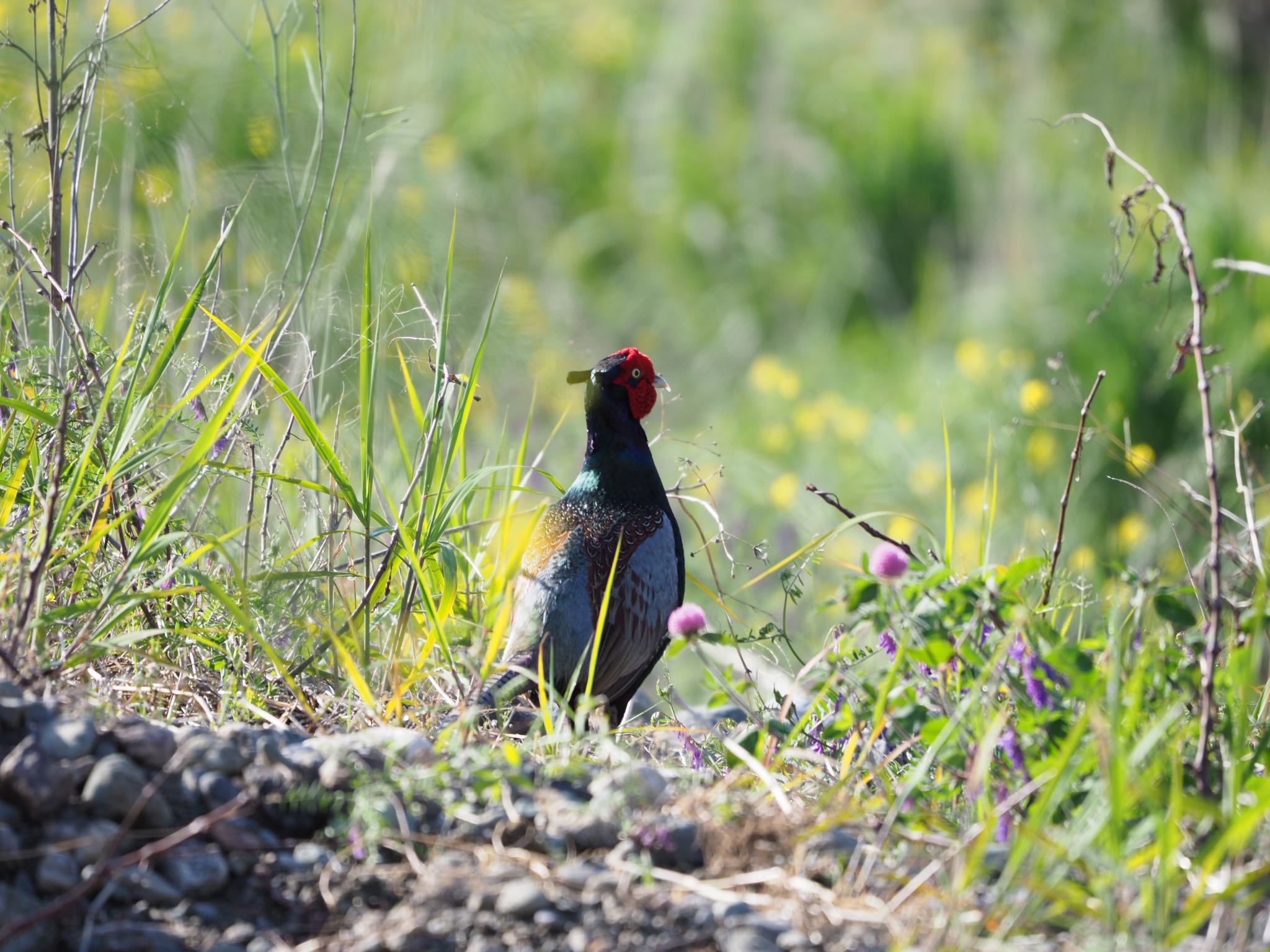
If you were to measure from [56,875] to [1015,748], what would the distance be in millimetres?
1197

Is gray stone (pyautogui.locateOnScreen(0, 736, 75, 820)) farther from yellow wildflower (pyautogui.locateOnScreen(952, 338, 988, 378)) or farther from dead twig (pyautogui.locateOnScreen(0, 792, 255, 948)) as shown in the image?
yellow wildflower (pyautogui.locateOnScreen(952, 338, 988, 378))

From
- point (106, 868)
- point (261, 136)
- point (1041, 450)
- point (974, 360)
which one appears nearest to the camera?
point (106, 868)

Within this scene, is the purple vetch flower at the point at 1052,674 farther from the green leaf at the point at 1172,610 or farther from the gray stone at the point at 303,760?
the gray stone at the point at 303,760

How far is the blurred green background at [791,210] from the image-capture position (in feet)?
14.3

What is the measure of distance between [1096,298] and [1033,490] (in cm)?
298

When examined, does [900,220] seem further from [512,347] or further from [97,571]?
[97,571]

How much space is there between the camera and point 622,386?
9.86 feet

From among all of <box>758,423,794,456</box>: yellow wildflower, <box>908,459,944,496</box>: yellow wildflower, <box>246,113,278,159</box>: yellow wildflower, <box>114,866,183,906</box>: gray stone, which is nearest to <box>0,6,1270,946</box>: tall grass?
<box>114,866,183,906</box>: gray stone

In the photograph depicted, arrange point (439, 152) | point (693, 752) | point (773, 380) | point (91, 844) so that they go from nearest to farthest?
1. point (91, 844)
2. point (693, 752)
3. point (773, 380)
4. point (439, 152)

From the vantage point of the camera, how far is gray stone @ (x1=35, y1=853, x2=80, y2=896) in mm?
1373

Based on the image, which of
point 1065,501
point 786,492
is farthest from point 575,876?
point 786,492

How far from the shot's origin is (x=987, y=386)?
606cm

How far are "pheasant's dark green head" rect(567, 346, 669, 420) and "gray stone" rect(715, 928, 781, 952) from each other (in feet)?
5.84

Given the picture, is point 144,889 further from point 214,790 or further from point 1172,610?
point 1172,610
